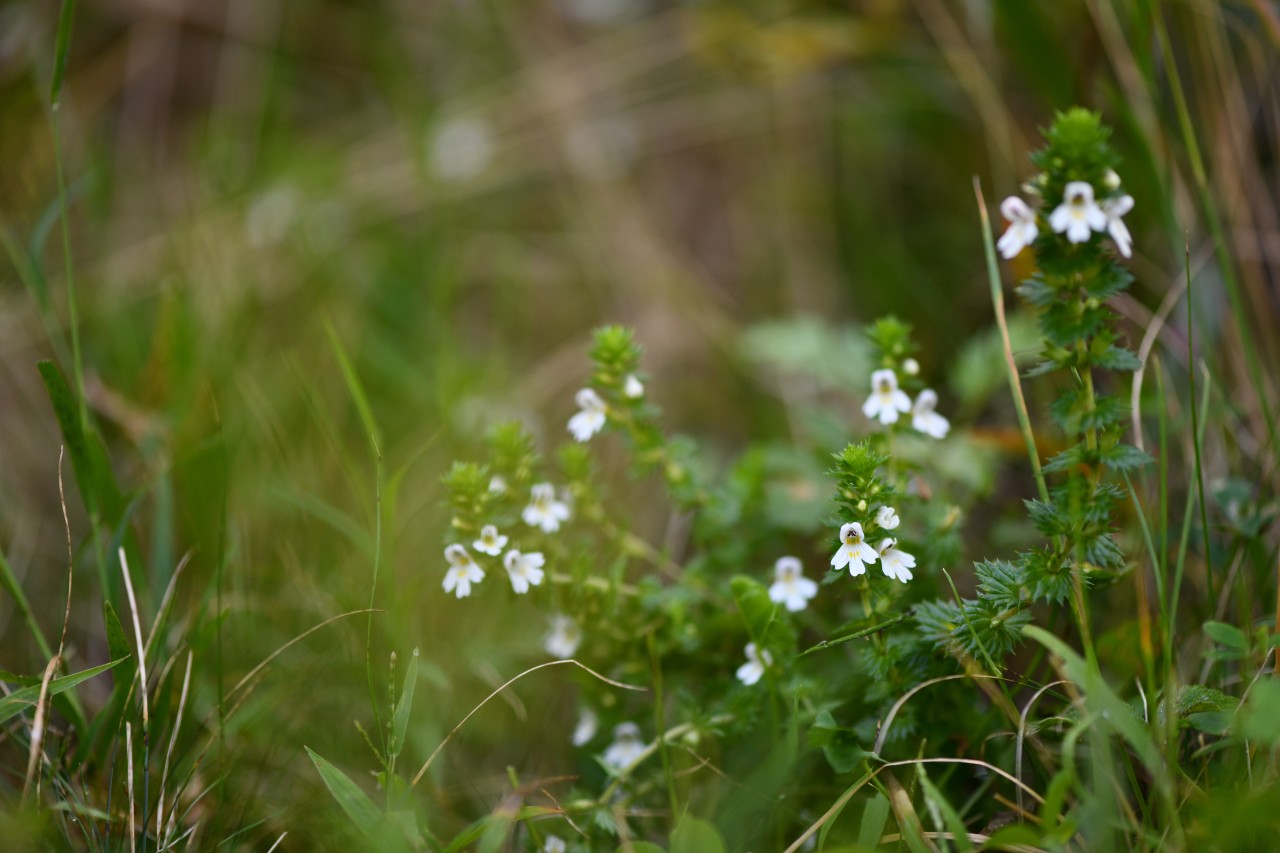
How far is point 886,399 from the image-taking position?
196cm

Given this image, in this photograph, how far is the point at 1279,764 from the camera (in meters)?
1.56

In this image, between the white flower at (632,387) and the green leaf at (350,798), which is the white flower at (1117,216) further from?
the green leaf at (350,798)

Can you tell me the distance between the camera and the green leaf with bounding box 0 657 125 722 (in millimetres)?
1717

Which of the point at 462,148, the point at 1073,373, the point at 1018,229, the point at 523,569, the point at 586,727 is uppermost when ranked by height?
the point at 1018,229

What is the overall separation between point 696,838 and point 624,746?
0.45 meters

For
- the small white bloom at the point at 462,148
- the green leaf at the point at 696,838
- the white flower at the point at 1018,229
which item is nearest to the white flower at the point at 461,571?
the green leaf at the point at 696,838

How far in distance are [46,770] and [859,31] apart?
3.49 meters

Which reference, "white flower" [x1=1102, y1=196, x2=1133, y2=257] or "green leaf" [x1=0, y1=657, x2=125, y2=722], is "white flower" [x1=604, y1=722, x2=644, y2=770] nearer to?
"green leaf" [x1=0, y1=657, x2=125, y2=722]

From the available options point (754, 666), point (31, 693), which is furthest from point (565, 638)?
point (31, 693)

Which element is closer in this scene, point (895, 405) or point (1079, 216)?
point (1079, 216)

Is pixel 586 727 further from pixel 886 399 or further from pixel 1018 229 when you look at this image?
pixel 1018 229

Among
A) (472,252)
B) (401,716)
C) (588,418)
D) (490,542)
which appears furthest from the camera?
(472,252)

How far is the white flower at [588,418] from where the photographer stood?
2.03 meters

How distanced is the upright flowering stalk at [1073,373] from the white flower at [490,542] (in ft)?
2.66
